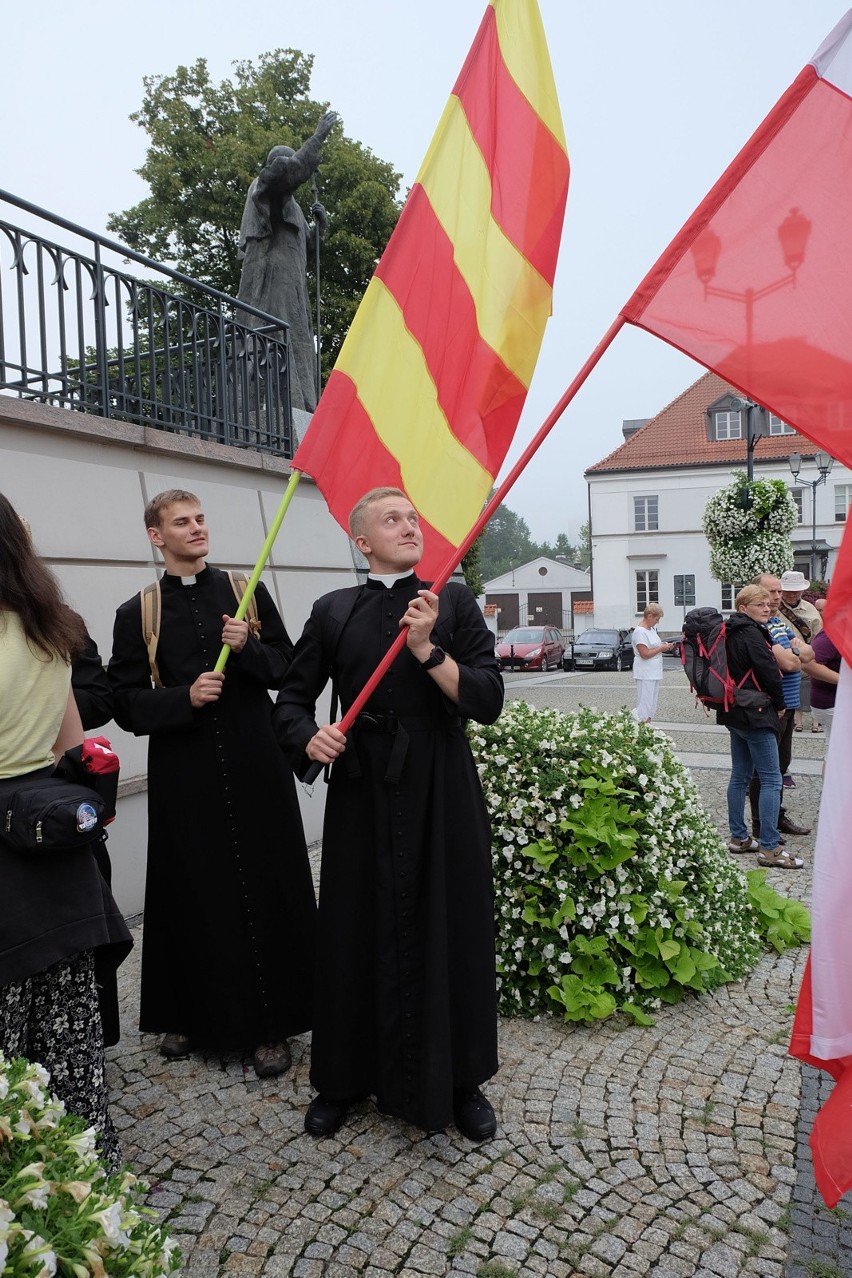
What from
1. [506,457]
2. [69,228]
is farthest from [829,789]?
[69,228]

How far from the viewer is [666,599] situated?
42.9m

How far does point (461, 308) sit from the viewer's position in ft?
10.4

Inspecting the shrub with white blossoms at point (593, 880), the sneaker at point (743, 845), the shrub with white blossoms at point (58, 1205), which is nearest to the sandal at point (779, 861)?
the sneaker at point (743, 845)

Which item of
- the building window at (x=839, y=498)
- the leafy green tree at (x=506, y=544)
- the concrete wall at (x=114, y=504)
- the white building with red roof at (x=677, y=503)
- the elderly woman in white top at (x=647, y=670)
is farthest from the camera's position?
the leafy green tree at (x=506, y=544)

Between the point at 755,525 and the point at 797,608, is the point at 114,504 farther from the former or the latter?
the point at 755,525

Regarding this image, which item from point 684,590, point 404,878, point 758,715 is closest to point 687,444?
point 684,590

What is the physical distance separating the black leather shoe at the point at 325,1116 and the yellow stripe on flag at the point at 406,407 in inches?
78.7

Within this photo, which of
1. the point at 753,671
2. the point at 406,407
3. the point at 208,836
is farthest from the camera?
the point at 753,671

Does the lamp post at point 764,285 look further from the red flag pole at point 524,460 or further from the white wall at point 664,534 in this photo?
the white wall at point 664,534

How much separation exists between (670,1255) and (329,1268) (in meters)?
0.89

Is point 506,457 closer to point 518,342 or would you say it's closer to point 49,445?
point 518,342

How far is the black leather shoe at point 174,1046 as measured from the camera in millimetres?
3502

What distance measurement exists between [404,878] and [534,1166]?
0.96 metres

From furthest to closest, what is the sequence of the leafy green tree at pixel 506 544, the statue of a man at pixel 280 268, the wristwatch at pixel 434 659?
1. the leafy green tree at pixel 506 544
2. the statue of a man at pixel 280 268
3. the wristwatch at pixel 434 659
